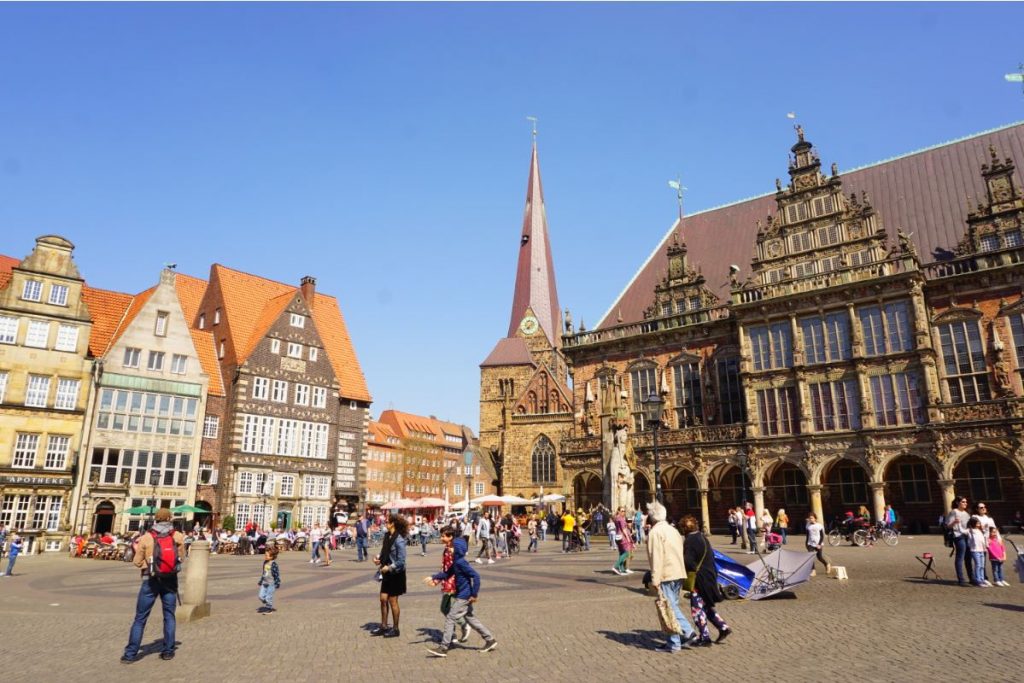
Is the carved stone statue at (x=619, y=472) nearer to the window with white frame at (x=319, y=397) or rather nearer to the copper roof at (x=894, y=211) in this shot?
the copper roof at (x=894, y=211)

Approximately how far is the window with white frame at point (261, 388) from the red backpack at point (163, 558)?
33.0m

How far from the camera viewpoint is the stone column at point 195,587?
10.9 metres

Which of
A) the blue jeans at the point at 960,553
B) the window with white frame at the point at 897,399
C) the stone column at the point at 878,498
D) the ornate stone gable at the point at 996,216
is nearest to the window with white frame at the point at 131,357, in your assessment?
the blue jeans at the point at 960,553

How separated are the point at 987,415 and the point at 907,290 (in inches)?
257

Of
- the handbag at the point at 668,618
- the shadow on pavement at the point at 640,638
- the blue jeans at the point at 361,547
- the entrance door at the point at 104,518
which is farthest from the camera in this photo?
the entrance door at the point at 104,518

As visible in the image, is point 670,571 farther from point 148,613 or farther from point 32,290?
point 32,290

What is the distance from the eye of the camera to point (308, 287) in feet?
160

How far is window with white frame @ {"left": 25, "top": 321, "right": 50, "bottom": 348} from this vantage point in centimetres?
3256

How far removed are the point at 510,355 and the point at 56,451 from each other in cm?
5310

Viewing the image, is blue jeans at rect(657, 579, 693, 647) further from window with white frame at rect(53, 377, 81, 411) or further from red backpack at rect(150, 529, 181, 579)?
window with white frame at rect(53, 377, 81, 411)

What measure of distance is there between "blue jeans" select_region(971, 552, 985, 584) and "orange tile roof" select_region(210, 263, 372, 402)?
36980 mm

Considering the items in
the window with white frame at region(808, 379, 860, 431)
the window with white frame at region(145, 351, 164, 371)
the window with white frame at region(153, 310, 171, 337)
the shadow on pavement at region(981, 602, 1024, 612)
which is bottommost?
the shadow on pavement at region(981, 602, 1024, 612)

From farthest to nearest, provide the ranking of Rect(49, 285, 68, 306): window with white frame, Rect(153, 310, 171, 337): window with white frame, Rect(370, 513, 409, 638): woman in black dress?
Rect(153, 310, 171, 337): window with white frame → Rect(49, 285, 68, 306): window with white frame → Rect(370, 513, 409, 638): woman in black dress

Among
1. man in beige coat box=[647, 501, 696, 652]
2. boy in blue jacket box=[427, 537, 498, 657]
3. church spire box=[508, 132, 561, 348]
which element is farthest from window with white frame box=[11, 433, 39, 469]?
church spire box=[508, 132, 561, 348]
